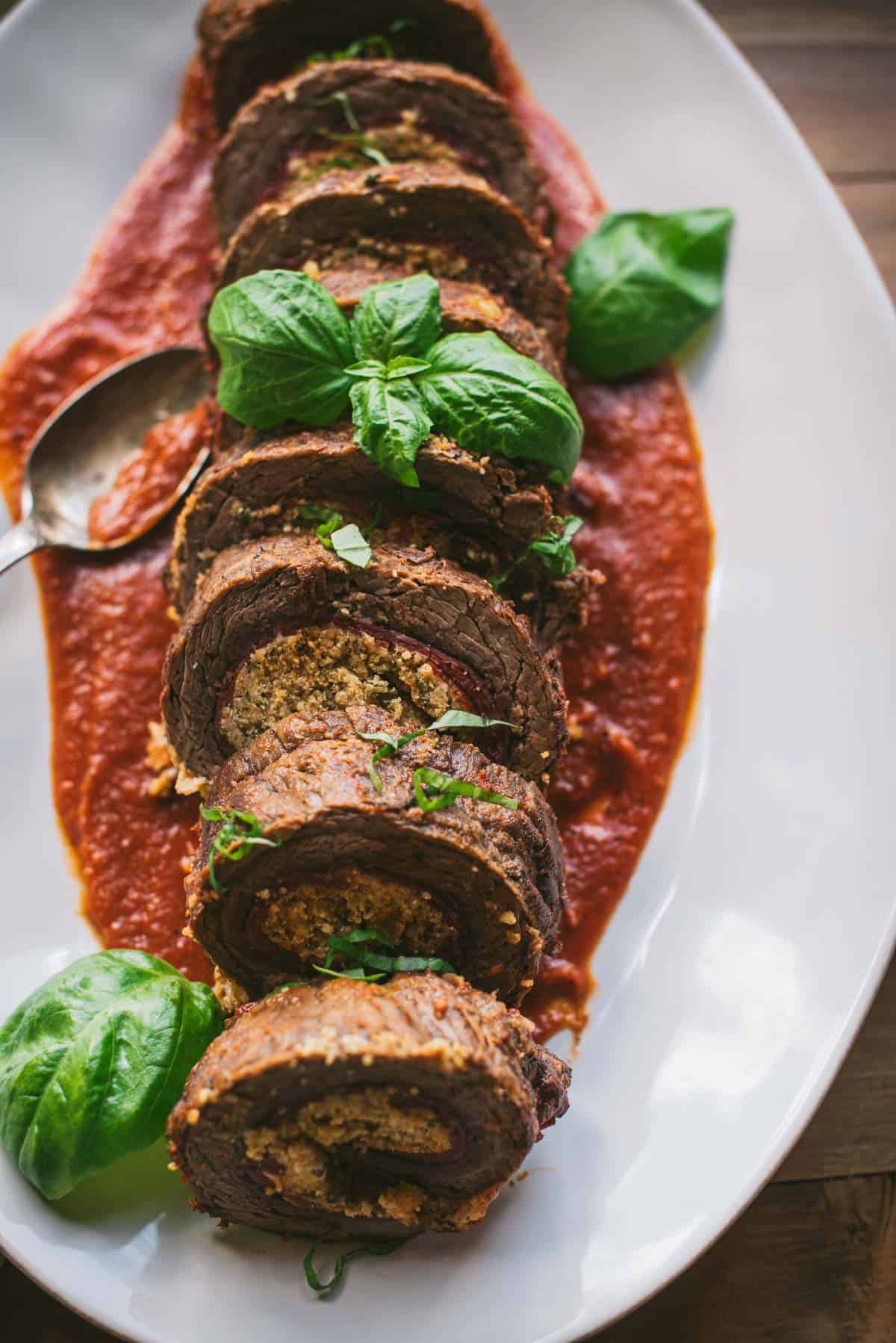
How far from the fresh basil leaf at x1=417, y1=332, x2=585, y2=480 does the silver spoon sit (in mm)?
1509

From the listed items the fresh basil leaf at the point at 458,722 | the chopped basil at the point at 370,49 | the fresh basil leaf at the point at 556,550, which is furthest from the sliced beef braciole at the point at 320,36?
the fresh basil leaf at the point at 458,722

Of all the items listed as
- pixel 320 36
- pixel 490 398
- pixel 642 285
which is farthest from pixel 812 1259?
pixel 320 36

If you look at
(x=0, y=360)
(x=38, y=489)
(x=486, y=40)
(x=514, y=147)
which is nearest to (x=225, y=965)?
(x=38, y=489)

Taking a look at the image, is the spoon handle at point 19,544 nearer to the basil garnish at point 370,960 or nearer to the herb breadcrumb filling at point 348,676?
the herb breadcrumb filling at point 348,676

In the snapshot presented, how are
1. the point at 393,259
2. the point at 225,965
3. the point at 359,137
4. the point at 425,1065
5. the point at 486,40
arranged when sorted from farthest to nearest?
the point at 486,40 < the point at 359,137 < the point at 393,259 < the point at 225,965 < the point at 425,1065

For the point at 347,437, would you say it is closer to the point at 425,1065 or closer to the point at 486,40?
the point at 425,1065

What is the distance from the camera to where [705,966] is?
4.64 m

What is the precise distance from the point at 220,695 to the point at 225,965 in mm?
Result: 865

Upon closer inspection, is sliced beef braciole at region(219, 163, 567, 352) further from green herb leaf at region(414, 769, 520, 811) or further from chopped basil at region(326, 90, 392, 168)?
green herb leaf at region(414, 769, 520, 811)

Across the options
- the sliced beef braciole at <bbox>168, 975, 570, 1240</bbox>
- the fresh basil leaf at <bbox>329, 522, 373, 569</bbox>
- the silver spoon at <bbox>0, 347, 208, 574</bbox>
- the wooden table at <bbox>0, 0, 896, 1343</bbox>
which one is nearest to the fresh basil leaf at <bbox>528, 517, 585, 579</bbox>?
the fresh basil leaf at <bbox>329, 522, 373, 569</bbox>

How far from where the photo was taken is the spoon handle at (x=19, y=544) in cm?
485

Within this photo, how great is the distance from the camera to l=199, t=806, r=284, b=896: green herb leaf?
3.45m

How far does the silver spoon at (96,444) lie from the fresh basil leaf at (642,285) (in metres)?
1.64

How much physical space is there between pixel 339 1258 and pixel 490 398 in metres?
2.82
